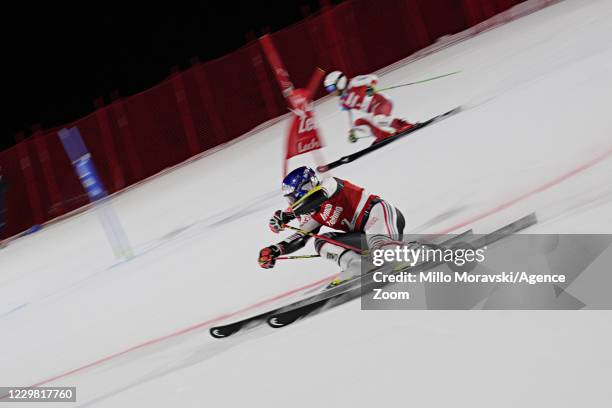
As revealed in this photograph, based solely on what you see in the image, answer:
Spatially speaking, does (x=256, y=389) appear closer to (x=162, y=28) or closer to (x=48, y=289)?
(x=48, y=289)

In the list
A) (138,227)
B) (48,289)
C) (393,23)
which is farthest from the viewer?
(393,23)

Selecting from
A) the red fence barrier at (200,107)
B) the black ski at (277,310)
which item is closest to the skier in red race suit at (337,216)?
the black ski at (277,310)

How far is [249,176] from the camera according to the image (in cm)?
1129

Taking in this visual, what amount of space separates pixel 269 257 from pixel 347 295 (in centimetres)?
73

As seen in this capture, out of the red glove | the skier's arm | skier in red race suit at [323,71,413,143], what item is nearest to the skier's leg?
the skier's arm

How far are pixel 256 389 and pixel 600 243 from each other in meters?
2.29

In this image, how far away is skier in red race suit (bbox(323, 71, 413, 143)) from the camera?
9.63m

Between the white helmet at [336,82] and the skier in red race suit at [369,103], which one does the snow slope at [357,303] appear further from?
the white helmet at [336,82]

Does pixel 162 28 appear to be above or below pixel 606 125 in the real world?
above

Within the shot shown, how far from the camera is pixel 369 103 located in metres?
9.68

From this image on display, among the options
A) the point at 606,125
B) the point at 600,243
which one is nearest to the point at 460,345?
the point at 600,243

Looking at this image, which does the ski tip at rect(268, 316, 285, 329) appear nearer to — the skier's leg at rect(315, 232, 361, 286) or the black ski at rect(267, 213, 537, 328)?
the black ski at rect(267, 213, 537, 328)

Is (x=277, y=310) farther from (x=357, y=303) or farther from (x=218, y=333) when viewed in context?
(x=357, y=303)

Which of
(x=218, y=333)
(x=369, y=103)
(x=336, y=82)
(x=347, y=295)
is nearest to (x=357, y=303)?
(x=347, y=295)
